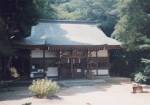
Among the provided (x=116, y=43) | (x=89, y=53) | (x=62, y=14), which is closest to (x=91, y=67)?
(x=89, y=53)

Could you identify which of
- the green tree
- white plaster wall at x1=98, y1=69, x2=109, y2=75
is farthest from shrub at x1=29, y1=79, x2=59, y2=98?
white plaster wall at x1=98, y1=69, x2=109, y2=75

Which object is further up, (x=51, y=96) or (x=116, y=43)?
(x=116, y=43)

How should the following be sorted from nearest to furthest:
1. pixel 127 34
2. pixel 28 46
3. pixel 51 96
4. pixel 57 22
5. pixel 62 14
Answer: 1. pixel 51 96
2. pixel 28 46
3. pixel 127 34
4. pixel 57 22
5. pixel 62 14

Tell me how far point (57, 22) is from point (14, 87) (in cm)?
1031

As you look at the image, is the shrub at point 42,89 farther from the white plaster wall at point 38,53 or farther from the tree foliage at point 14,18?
the white plaster wall at point 38,53

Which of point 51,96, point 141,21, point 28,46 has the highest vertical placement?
point 141,21

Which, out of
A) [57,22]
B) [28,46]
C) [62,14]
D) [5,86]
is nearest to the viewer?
[5,86]

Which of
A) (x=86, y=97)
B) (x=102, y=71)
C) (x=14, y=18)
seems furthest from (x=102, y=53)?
(x=86, y=97)

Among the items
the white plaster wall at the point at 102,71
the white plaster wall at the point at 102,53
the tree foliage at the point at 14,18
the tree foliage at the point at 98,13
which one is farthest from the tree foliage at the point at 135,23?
the tree foliage at the point at 98,13

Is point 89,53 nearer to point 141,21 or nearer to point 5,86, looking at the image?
point 141,21

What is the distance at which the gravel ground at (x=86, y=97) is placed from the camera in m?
16.5

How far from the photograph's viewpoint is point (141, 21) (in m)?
26.0

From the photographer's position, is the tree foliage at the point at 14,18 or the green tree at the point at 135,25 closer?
the tree foliage at the point at 14,18

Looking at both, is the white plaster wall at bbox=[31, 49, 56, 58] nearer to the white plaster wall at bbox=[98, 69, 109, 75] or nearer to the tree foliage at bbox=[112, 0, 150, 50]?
the white plaster wall at bbox=[98, 69, 109, 75]
